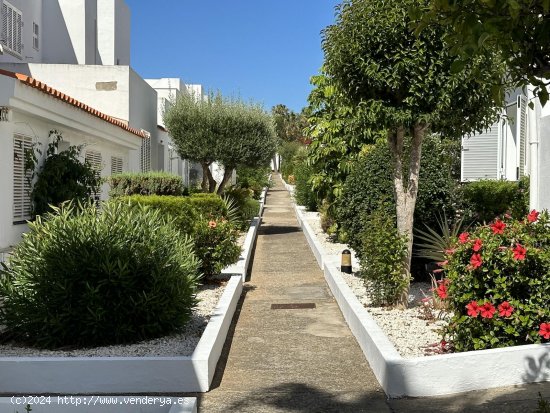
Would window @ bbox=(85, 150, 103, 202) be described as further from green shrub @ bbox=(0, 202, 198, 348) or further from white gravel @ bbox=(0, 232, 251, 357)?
white gravel @ bbox=(0, 232, 251, 357)

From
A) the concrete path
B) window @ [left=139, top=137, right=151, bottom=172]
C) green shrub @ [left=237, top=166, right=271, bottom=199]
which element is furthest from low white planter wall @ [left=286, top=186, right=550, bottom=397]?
green shrub @ [left=237, top=166, right=271, bottom=199]

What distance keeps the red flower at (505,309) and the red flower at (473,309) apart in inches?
8.5

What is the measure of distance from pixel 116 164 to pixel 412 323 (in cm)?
1082

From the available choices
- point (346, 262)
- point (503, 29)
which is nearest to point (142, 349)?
point (503, 29)

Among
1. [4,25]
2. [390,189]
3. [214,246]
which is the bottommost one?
[214,246]

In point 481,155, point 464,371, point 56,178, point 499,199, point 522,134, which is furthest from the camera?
point 481,155

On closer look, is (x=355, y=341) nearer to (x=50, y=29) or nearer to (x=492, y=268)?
(x=492, y=268)

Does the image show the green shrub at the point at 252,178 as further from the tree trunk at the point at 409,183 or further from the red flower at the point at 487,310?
the red flower at the point at 487,310

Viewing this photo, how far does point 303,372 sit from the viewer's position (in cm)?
675

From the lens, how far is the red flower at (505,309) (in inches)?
243

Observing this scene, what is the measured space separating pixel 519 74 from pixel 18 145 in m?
8.56

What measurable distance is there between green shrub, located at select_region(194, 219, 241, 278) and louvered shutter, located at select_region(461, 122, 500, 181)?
7647 millimetres

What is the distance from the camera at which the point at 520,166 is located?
14.5 meters

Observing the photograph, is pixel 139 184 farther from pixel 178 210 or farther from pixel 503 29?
pixel 503 29
